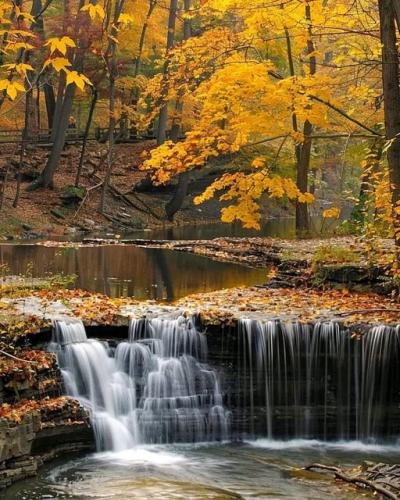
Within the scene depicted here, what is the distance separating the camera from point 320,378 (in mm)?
9719

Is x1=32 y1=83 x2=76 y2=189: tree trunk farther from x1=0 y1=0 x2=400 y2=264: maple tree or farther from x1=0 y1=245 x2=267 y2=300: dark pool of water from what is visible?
x1=0 y1=245 x2=267 y2=300: dark pool of water

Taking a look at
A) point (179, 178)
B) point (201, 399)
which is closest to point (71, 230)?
point (179, 178)

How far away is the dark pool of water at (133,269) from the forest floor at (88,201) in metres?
5.37

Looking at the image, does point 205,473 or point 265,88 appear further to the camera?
point 265,88

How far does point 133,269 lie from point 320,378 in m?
7.83

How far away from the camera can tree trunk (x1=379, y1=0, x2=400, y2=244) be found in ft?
35.6

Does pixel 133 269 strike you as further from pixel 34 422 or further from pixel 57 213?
pixel 57 213

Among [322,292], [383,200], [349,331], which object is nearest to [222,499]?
[349,331]

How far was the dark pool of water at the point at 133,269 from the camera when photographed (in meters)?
13.9

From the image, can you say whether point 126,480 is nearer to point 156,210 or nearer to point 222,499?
point 222,499

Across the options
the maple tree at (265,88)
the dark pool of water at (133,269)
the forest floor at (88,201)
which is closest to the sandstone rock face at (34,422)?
the maple tree at (265,88)

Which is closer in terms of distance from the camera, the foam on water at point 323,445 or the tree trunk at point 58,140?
the foam on water at point 323,445

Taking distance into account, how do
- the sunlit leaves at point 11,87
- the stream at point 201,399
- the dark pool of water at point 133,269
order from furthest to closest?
1. the dark pool of water at point 133,269
2. the stream at point 201,399
3. the sunlit leaves at point 11,87

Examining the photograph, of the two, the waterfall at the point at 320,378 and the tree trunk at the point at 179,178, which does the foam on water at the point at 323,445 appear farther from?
the tree trunk at the point at 179,178
